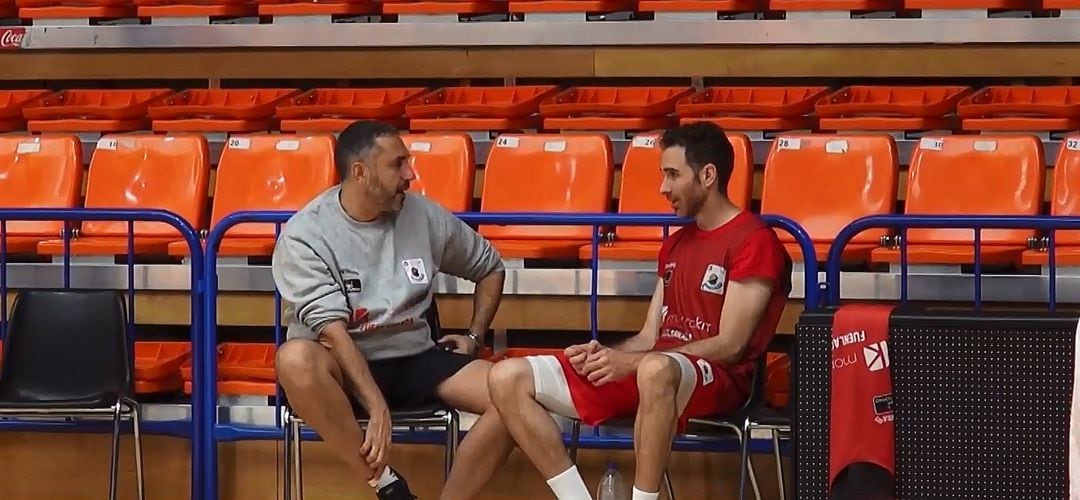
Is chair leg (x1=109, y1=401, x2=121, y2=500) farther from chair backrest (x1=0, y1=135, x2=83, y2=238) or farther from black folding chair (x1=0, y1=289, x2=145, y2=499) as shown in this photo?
chair backrest (x1=0, y1=135, x2=83, y2=238)

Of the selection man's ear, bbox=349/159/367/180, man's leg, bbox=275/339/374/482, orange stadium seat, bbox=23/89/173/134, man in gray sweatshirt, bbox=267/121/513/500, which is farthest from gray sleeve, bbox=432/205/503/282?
orange stadium seat, bbox=23/89/173/134

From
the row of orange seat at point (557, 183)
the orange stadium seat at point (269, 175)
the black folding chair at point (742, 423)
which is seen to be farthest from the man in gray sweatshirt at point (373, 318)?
the orange stadium seat at point (269, 175)

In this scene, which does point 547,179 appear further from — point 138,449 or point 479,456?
point 138,449

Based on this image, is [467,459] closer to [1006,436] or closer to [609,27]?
[1006,436]

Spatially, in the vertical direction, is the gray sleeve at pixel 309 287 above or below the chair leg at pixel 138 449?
above

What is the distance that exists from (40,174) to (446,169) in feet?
5.45

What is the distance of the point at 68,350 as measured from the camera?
5.50 meters

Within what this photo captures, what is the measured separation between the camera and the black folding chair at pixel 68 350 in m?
5.44

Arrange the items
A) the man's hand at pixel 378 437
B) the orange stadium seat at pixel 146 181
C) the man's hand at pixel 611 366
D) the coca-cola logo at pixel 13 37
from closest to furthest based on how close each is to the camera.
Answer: the man's hand at pixel 611 366, the man's hand at pixel 378 437, the orange stadium seat at pixel 146 181, the coca-cola logo at pixel 13 37

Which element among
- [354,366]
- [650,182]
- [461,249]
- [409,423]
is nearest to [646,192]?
[650,182]

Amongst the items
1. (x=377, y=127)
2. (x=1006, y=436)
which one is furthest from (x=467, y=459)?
(x=1006, y=436)

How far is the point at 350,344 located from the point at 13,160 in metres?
2.57

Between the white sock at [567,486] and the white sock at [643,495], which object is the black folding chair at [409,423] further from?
the white sock at [643,495]

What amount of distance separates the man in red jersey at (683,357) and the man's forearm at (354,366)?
330 mm
